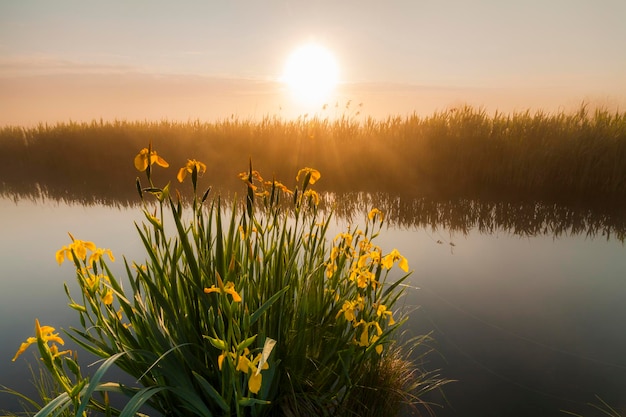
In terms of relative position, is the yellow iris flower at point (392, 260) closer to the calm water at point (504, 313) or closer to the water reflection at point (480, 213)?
the calm water at point (504, 313)

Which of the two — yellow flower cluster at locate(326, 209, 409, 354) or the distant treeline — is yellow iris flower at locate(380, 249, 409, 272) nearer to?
yellow flower cluster at locate(326, 209, 409, 354)

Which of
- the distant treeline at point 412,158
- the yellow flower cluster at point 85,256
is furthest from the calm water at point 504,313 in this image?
the distant treeline at point 412,158

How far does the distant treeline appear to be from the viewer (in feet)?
20.5

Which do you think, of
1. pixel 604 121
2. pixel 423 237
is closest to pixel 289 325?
pixel 423 237

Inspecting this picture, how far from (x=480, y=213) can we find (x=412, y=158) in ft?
7.17

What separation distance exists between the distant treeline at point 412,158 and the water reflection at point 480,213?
28 centimetres

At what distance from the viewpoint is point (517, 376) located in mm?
2217

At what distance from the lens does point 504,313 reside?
281 cm

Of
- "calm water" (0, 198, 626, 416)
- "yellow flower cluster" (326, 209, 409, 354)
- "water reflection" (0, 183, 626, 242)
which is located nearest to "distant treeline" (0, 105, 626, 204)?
"water reflection" (0, 183, 626, 242)

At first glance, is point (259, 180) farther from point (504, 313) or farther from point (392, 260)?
point (504, 313)

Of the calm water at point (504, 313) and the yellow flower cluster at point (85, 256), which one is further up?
the yellow flower cluster at point (85, 256)

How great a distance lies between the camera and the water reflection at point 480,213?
457 cm

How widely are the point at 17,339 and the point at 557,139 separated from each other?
7191mm

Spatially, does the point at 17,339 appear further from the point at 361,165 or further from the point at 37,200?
the point at 361,165
